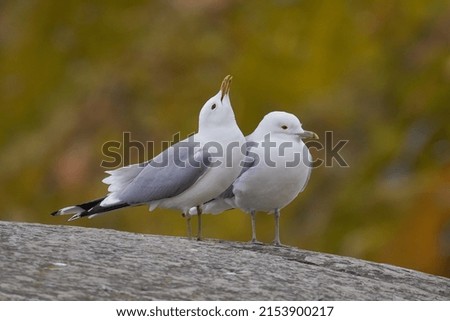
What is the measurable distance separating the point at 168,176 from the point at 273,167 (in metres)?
0.83

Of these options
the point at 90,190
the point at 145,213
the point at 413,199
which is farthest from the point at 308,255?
the point at 90,190

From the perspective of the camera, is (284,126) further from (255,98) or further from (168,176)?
(255,98)

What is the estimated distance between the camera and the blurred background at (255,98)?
20.4 metres

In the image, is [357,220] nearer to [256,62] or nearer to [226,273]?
[256,62]

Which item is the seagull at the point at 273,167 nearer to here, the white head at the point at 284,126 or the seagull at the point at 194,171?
the white head at the point at 284,126

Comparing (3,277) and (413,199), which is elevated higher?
(413,199)

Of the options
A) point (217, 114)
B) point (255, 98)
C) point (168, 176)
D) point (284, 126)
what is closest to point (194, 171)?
point (168, 176)

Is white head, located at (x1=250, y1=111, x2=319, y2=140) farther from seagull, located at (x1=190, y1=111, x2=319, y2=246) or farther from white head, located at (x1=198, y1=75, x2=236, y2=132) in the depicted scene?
white head, located at (x1=198, y1=75, x2=236, y2=132)

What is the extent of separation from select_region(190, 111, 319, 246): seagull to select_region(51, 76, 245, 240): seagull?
1.04ft

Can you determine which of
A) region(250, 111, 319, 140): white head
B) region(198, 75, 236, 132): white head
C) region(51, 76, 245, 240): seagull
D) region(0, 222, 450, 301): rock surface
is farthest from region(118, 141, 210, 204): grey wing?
region(250, 111, 319, 140): white head

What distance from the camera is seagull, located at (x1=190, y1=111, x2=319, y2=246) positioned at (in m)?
9.61

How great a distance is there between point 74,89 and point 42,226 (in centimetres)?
2280

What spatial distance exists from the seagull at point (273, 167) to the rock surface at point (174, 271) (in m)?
0.49
